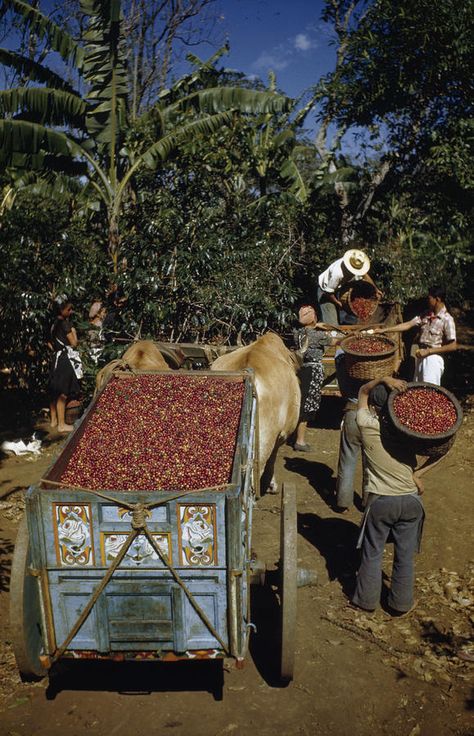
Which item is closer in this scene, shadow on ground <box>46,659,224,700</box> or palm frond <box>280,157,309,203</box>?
shadow on ground <box>46,659,224,700</box>

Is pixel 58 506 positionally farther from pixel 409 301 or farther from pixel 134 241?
pixel 409 301

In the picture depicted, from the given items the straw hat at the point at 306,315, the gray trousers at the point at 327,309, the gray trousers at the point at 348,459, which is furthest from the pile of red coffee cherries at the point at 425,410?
the gray trousers at the point at 327,309

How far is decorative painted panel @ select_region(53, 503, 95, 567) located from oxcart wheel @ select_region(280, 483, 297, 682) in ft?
4.20

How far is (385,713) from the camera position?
4.23 metres

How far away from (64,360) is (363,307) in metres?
4.91

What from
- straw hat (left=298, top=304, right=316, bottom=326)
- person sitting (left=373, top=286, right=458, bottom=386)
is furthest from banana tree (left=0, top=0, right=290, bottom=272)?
person sitting (left=373, top=286, right=458, bottom=386)

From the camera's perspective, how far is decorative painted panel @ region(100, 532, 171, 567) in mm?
3748

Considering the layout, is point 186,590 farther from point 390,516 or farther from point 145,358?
point 145,358

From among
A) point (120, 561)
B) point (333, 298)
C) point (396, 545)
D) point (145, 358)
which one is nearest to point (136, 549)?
point (120, 561)

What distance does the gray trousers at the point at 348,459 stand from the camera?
717 centimetres

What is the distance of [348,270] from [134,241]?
11.3 ft

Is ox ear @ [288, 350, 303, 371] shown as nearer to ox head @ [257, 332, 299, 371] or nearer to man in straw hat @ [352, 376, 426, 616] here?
ox head @ [257, 332, 299, 371]

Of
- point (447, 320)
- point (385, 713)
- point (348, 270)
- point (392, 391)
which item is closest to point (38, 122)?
point (348, 270)

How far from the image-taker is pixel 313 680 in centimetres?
456
